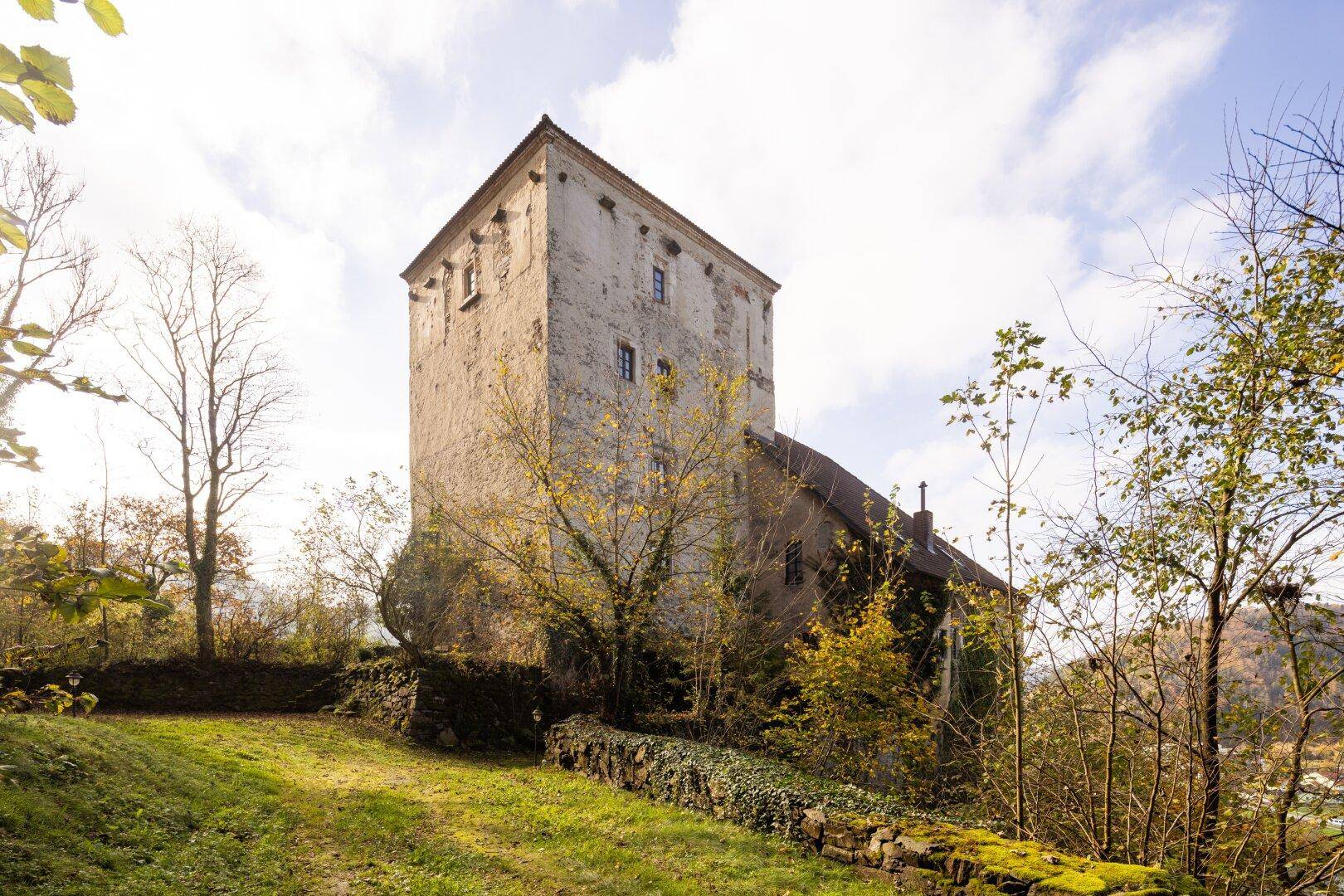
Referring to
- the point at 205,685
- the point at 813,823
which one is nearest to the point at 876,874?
the point at 813,823

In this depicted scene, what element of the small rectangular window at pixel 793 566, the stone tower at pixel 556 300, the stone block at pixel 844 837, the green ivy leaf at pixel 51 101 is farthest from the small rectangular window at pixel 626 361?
the green ivy leaf at pixel 51 101

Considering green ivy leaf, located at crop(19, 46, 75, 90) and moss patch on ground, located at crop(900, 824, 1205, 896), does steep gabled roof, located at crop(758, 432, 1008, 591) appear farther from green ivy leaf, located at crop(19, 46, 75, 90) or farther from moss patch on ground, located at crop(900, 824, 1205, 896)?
green ivy leaf, located at crop(19, 46, 75, 90)

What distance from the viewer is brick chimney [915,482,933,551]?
19500mm

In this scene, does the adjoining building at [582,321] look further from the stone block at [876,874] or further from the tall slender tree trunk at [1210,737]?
the tall slender tree trunk at [1210,737]

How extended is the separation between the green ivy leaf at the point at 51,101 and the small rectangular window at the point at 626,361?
16.9m

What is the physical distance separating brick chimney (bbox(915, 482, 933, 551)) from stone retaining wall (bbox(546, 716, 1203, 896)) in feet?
40.7

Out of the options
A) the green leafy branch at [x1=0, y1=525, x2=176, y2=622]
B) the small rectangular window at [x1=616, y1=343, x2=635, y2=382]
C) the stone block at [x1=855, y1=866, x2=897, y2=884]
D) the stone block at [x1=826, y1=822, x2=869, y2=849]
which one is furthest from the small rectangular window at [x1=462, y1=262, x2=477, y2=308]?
the green leafy branch at [x1=0, y1=525, x2=176, y2=622]

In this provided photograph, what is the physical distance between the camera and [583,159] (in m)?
18.0

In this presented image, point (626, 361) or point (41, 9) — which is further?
point (626, 361)

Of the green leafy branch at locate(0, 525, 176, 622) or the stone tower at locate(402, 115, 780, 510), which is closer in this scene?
the green leafy branch at locate(0, 525, 176, 622)

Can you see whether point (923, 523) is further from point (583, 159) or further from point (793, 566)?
point (583, 159)

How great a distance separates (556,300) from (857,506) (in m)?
10.8

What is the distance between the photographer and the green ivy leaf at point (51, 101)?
4.24 ft

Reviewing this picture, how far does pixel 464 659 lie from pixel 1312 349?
43.9ft
